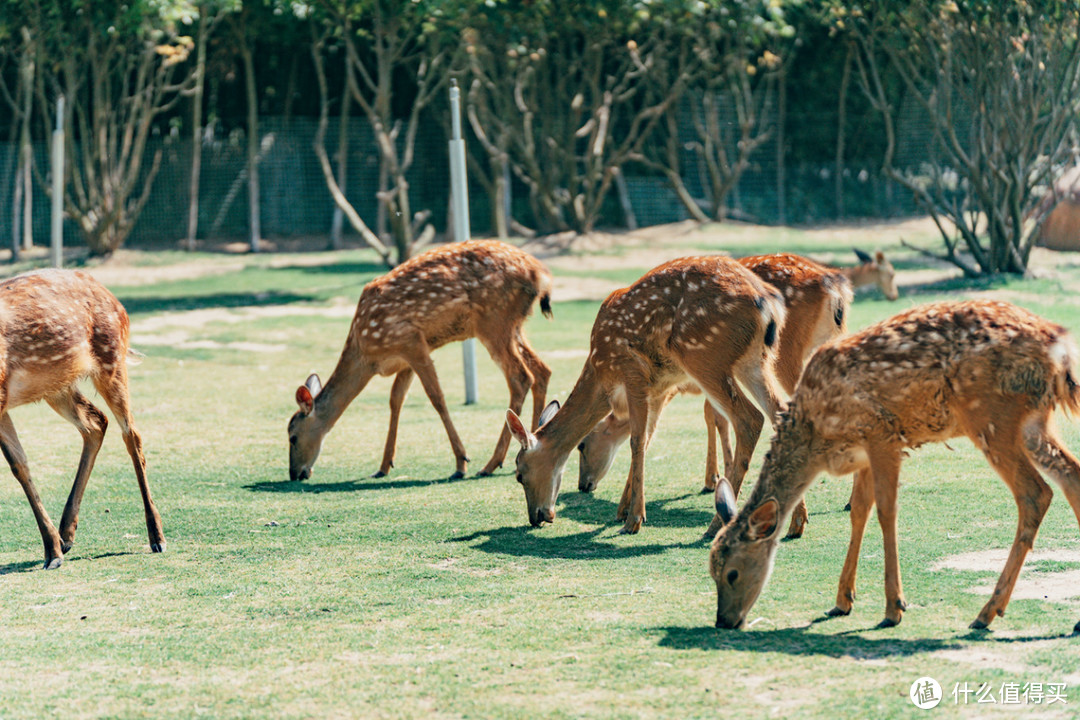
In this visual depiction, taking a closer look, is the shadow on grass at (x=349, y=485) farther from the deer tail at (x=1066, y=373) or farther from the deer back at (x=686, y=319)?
the deer tail at (x=1066, y=373)

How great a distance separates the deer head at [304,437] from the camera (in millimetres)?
9219

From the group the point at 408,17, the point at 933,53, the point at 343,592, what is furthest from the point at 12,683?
the point at 408,17

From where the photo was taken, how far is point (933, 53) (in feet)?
57.9

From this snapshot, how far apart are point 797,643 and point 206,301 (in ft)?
49.4

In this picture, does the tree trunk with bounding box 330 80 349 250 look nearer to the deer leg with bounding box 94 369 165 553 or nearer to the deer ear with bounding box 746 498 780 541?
the deer leg with bounding box 94 369 165 553

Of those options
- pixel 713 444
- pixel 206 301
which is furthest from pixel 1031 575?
pixel 206 301

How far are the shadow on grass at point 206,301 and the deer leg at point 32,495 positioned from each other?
36.2ft

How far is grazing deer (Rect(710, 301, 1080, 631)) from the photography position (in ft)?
17.4

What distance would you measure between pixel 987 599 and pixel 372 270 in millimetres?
17444

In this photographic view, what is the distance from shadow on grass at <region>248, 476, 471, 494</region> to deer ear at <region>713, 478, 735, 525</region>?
11.4ft

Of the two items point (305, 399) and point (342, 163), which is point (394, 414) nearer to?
point (305, 399)

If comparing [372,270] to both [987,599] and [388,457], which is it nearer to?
[388,457]

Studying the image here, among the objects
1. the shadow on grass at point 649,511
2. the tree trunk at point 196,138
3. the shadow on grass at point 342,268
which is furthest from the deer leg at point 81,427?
the tree trunk at point 196,138
